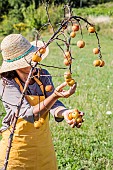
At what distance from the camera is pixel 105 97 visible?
24.6ft

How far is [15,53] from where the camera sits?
2.41 metres

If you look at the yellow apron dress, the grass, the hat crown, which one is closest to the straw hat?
the hat crown

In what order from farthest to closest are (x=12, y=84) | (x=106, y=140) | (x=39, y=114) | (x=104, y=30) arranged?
1. (x=104, y=30)
2. (x=106, y=140)
3. (x=12, y=84)
4. (x=39, y=114)

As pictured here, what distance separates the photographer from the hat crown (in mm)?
2400

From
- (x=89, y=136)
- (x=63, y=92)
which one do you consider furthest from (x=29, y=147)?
(x=89, y=136)

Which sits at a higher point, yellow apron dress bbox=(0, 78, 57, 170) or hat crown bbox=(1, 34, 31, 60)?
hat crown bbox=(1, 34, 31, 60)

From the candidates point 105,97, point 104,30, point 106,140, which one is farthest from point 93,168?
point 104,30

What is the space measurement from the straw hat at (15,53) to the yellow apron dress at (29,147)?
320 mm

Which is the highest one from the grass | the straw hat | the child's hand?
the straw hat

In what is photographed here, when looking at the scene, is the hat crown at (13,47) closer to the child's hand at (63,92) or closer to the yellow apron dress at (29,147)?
the yellow apron dress at (29,147)

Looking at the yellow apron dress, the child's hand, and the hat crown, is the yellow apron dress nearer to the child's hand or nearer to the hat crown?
the hat crown

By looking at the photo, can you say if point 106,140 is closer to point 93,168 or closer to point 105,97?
point 93,168

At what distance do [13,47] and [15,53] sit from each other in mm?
50

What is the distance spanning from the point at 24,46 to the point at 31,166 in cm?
85
